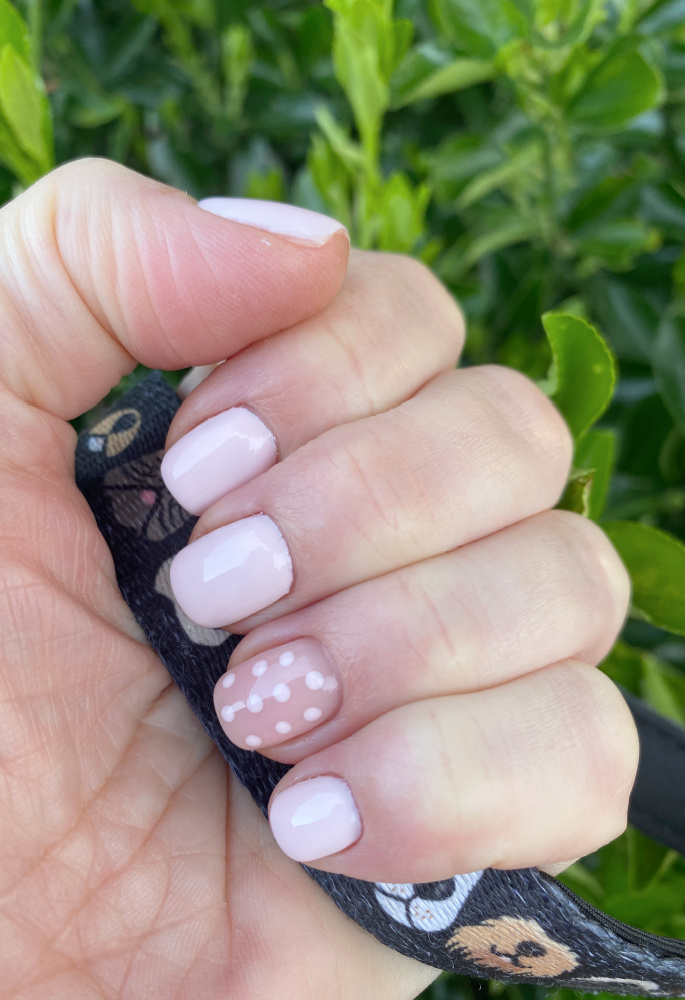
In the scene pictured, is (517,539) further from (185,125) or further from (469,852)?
(185,125)

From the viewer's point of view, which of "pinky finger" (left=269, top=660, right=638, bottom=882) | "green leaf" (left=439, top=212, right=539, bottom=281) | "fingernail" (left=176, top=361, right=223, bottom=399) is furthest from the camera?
"green leaf" (left=439, top=212, right=539, bottom=281)

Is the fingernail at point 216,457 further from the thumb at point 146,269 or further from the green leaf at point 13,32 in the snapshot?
the green leaf at point 13,32

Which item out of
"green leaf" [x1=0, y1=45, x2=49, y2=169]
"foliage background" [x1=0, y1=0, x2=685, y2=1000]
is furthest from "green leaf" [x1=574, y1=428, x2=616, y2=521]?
"green leaf" [x1=0, y1=45, x2=49, y2=169]

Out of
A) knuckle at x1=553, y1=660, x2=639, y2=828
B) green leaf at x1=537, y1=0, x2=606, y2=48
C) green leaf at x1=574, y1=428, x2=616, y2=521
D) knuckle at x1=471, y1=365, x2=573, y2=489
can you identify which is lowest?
knuckle at x1=553, y1=660, x2=639, y2=828

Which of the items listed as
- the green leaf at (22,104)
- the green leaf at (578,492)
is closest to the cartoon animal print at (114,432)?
the green leaf at (22,104)

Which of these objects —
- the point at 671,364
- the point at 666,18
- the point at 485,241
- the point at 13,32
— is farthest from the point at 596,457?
the point at 13,32

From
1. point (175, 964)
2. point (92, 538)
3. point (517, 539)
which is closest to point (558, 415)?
point (517, 539)

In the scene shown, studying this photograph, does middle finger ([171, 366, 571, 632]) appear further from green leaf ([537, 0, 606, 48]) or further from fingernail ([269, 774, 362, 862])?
green leaf ([537, 0, 606, 48])

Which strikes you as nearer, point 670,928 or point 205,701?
point 205,701
